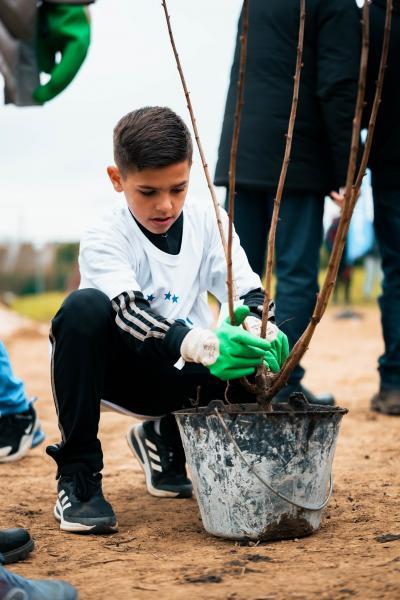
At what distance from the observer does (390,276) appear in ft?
13.9

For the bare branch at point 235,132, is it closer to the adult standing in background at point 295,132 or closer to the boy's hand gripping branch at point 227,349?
the boy's hand gripping branch at point 227,349

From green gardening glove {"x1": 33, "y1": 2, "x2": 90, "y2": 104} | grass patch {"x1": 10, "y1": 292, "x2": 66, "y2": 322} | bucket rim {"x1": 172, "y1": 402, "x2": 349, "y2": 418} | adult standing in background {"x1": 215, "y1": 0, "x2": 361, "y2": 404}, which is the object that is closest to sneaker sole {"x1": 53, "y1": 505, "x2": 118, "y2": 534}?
bucket rim {"x1": 172, "y1": 402, "x2": 349, "y2": 418}

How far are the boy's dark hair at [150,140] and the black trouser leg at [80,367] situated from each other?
0.42 metres

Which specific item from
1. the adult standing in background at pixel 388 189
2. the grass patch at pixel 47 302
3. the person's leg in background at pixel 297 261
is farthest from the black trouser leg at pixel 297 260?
the grass patch at pixel 47 302

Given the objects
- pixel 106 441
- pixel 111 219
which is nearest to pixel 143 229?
pixel 111 219

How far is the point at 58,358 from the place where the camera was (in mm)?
2561

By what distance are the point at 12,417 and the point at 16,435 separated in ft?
0.25

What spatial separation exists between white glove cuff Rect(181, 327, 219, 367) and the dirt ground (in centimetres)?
49

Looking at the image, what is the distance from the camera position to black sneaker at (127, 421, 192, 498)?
3.01 m

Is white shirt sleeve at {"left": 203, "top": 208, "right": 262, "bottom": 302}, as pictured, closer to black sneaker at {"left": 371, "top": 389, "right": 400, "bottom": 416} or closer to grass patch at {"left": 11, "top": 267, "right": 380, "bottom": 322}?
black sneaker at {"left": 371, "top": 389, "right": 400, "bottom": 416}

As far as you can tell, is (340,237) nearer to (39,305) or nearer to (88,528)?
(88,528)

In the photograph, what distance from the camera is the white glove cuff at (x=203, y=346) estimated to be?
2262mm

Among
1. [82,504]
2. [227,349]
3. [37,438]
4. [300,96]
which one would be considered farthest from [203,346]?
[300,96]

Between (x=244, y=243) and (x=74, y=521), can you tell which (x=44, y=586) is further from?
(x=244, y=243)
